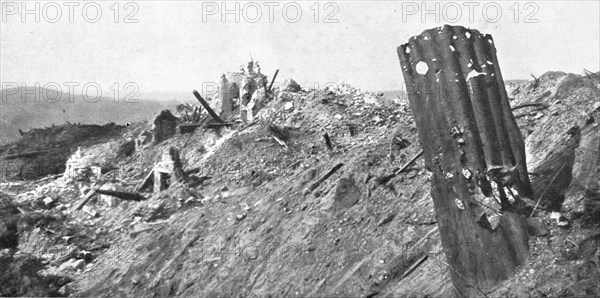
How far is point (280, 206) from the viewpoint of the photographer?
30.8 feet

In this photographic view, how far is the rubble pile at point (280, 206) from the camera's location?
6676 millimetres

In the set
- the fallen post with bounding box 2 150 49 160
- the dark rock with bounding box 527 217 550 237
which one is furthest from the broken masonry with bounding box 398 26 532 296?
the fallen post with bounding box 2 150 49 160

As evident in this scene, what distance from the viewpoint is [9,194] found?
1412cm

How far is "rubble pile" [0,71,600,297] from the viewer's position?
21.9ft

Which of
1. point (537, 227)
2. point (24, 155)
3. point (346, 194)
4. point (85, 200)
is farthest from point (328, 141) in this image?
point (24, 155)

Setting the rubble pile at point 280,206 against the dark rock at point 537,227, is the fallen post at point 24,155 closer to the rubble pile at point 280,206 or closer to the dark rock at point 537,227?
the rubble pile at point 280,206

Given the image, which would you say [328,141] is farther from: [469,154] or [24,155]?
[24,155]

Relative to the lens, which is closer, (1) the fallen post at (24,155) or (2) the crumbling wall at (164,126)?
(2) the crumbling wall at (164,126)

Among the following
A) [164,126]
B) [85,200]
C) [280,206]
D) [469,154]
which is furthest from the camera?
[164,126]

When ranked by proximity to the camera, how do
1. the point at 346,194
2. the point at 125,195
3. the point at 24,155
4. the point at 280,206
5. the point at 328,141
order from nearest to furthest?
the point at 346,194
the point at 280,206
the point at 328,141
the point at 125,195
the point at 24,155

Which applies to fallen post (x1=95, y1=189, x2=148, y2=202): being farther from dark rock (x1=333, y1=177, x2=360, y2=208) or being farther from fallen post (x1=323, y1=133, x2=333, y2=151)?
dark rock (x1=333, y1=177, x2=360, y2=208)

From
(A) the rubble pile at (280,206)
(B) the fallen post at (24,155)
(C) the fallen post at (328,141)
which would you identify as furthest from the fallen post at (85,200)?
(C) the fallen post at (328,141)

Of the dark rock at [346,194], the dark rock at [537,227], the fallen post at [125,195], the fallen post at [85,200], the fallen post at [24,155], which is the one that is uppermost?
the dark rock at [537,227]

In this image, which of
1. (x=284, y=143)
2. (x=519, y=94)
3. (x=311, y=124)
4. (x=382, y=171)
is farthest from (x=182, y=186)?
(x=519, y=94)
